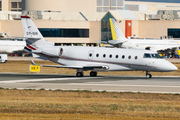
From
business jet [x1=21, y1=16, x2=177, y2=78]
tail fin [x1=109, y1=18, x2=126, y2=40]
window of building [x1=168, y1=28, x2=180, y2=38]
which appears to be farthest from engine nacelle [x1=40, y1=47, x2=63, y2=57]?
window of building [x1=168, y1=28, x2=180, y2=38]

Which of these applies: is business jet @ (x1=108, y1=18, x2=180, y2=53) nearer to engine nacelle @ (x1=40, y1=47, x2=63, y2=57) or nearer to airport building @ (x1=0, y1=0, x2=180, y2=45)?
airport building @ (x1=0, y1=0, x2=180, y2=45)

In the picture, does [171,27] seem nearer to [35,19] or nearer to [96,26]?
[96,26]

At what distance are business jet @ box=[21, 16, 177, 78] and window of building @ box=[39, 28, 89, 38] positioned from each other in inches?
3295

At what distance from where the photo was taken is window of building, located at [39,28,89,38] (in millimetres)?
123688

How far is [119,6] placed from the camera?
157875mm

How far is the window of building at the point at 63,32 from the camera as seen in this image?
123688mm

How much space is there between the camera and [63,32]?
124562 millimetres

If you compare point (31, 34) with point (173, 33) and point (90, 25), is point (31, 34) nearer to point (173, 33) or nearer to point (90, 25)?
point (90, 25)

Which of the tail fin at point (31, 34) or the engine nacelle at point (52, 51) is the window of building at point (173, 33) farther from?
the tail fin at point (31, 34)

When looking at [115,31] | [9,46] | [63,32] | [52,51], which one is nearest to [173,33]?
[63,32]

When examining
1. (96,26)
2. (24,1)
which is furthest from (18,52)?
(24,1)

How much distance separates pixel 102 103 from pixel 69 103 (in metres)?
1.90

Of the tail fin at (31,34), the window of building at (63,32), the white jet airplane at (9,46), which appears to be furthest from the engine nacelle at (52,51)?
the window of building at (63,32)

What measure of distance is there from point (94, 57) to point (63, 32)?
283ft
